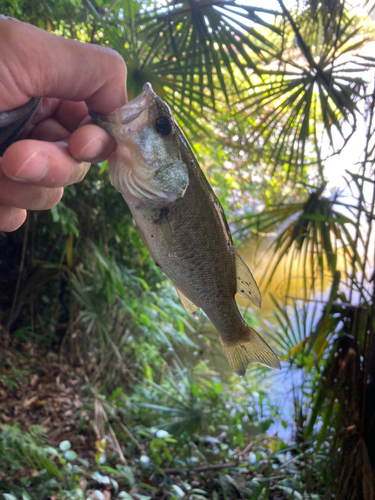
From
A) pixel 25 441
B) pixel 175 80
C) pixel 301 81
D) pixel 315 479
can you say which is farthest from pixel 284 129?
pixel 25 441

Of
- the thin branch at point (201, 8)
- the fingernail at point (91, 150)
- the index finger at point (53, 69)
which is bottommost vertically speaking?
the fingernail at point (91, 150)

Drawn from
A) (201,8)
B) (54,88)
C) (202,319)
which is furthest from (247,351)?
(202,319)

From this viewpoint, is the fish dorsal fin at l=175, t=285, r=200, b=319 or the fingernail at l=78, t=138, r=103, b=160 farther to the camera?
the fish dorsal fin at l=175, t=285, r=200, b=319

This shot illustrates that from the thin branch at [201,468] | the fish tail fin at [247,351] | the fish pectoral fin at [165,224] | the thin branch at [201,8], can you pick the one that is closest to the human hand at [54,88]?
the fish pectoral fin at [165,224]

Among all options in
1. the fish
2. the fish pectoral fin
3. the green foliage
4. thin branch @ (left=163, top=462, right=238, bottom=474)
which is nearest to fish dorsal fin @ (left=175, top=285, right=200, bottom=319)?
the fish

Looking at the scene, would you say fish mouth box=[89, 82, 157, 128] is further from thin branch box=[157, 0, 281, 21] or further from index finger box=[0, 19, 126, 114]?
thin branch box=[157, 0, 281, 21]

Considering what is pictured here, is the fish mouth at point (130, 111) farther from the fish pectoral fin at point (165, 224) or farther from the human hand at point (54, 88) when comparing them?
the fish pectoral fin at point (165, 224)
